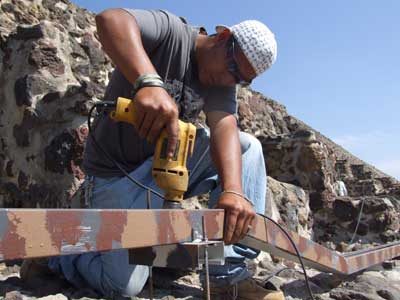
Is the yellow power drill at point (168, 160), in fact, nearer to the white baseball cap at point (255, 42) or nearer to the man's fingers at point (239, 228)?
the man's fingers at point (239, 228)

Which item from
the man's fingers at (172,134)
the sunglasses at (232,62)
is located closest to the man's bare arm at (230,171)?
the sunglasses at (232,62)

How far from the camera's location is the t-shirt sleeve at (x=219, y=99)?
2457 mm

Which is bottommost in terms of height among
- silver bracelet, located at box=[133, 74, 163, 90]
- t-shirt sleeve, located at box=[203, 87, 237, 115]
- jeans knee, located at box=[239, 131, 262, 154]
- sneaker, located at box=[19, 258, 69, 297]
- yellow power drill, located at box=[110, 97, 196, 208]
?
sneaker, located at box=[19, 258, 69, 297]

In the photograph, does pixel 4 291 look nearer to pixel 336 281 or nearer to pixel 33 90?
pixel 33 90

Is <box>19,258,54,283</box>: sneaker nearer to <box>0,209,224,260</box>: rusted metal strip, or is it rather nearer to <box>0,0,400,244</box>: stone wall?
<box>0,0,400,244</box>: stone wall

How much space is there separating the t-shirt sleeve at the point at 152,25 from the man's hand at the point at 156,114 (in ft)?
1.76

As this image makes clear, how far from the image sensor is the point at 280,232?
214 cm

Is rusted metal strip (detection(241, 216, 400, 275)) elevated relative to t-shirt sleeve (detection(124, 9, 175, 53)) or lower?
lower

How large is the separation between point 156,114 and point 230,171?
2.13 ft

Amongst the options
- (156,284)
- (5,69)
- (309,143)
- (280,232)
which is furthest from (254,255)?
(309,143)

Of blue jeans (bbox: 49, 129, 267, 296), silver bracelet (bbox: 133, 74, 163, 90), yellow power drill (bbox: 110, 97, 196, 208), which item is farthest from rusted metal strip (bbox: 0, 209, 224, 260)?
blue jeans (bbox: 49, 129, 267, 296)

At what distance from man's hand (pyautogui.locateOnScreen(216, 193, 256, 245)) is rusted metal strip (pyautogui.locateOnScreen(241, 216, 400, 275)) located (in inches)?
4.1

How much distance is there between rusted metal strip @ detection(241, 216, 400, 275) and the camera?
1983mm

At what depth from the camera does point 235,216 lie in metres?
1.72
